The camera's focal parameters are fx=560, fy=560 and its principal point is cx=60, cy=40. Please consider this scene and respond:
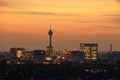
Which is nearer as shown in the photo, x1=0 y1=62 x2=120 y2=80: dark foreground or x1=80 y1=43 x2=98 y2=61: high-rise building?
x1=0 y1=62 x2=120 y2=80: dark foreground

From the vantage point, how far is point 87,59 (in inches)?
7259

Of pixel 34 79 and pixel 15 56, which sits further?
pixel 15 56

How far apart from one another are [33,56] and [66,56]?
11.3m

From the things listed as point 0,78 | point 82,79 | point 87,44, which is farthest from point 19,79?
point 87,44

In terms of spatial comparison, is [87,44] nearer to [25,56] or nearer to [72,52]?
[72,52]

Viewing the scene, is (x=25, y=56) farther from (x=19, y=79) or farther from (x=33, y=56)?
(x=19, y=79)

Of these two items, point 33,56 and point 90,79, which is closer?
point 90,79

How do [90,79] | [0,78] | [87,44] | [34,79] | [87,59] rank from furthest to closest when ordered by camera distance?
[87,44] < [87,59] < [90,79] < [34,79] < [0,78]

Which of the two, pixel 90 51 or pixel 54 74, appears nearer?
pixel 54 74

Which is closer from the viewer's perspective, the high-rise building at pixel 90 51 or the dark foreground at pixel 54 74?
the dark foreground at pixel 54 74

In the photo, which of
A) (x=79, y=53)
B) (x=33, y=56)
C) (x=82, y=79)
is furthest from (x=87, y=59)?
(x=82, y=79)

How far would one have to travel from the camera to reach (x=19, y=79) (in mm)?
69750

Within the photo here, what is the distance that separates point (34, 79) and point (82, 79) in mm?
9106

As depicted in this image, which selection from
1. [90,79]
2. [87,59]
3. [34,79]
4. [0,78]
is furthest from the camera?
[87,59]
